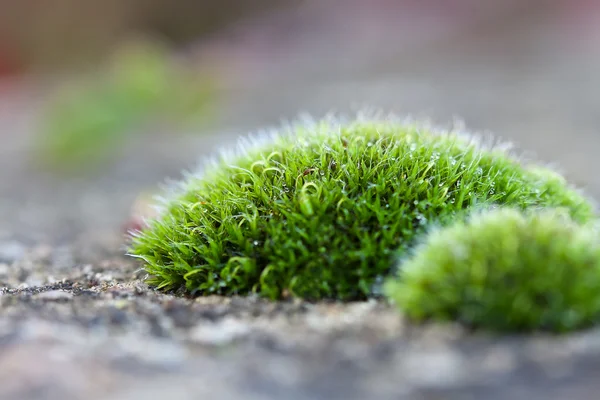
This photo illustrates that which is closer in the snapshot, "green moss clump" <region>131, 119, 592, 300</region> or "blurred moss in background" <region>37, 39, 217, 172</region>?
"green moss clump" <region>131, 119, 592, 300</region>

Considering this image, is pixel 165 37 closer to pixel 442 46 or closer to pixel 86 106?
pixel 442 46

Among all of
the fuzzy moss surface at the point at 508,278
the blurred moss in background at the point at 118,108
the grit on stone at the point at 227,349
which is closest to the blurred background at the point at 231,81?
the blurred moss in background at the point at 118,108

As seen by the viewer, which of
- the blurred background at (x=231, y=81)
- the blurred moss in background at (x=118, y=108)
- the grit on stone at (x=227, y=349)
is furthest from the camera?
the blurred moss in background at (x=118, y=108)

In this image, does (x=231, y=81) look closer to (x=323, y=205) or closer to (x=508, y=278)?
(x=323, y=205)

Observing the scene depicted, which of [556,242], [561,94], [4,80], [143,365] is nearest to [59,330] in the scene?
[143,365]

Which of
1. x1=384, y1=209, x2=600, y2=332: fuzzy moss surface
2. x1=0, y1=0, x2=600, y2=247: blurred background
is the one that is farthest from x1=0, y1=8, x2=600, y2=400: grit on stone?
x1=0, y1=0, x2=600, y2=247: blurred background

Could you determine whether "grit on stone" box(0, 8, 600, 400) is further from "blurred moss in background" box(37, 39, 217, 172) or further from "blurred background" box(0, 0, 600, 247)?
"blurred moss in background" box(37, 39, 217, 172)

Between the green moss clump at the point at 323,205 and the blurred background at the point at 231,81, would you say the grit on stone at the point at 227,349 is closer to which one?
the green moss clump at the point at 323,205
